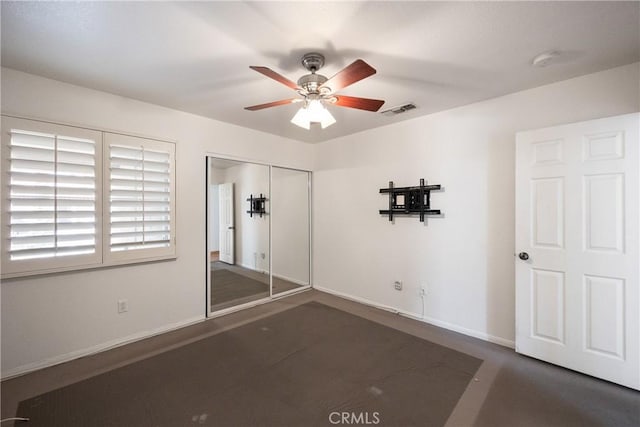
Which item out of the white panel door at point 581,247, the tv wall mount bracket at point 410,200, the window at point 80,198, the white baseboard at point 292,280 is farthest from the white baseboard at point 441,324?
the window at point 80,198

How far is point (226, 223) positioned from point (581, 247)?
392 centimetres

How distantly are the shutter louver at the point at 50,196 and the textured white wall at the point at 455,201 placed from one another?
303 centimetres

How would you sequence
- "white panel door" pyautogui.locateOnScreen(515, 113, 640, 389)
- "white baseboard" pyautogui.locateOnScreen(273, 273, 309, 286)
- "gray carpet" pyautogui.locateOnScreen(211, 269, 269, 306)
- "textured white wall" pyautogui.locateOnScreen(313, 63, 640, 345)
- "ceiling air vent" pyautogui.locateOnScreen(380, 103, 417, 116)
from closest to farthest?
"white panel door" pyautogui.locateOnScreen(515, 113, 640, 389) → "textured white wall" pyautogui.locateOnScreen(313, 63, 640, 345) → "ceiling air vent" pyautogui.locateOnScreen(380, 103, 417, 116) → "gray carpet" pyautogui.locateOnScreen(211, 269, 269, 306) → "white baseboard" pyautogui.locateOnScreen(273, 273, 309, 286)

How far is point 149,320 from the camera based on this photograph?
9.30ft

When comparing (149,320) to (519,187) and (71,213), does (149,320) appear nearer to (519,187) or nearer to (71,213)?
(71,213)

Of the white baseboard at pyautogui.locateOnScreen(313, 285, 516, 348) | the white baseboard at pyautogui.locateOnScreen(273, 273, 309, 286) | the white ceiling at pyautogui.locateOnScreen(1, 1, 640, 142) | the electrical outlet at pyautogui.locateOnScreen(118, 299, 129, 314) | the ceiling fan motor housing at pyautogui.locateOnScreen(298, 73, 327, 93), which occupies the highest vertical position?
the white ceiling at pyautogui.locateOnScreen(1, 1, 640, 142)

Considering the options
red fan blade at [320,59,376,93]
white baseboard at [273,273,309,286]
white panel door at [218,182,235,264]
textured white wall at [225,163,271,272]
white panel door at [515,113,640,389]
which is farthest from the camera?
white baseboard at [273,273,309,286]

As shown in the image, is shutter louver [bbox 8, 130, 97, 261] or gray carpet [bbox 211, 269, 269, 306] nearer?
shutter louver [bbox 8, 130, 97, 261]

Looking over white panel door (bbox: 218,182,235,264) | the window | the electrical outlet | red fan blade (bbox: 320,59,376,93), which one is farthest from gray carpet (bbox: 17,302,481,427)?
red fan blade (bbox: 320,59,376,93)

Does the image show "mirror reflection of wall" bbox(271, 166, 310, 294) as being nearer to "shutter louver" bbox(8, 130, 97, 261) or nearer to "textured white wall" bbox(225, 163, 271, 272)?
"textured white wall" bbox(225, 163, 271, 272)

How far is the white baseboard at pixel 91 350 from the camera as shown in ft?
7.11

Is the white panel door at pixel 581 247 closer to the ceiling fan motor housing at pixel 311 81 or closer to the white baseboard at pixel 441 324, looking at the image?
the white baseboard at pixel 441 324

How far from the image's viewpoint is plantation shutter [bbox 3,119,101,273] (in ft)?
6.97

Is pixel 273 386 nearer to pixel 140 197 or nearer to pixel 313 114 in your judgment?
pixel 313 114
